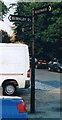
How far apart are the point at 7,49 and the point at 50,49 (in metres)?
30.3

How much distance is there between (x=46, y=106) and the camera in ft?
45.8

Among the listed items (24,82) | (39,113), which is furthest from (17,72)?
(39,113)

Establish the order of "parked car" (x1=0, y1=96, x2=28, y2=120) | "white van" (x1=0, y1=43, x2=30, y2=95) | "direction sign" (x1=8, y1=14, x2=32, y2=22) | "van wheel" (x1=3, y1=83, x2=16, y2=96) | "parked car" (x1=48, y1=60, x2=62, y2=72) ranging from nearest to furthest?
"parked car" (x1=0, y1=96, x2=28, y2=120), "direction sign" (x1=8, y1=14, x2=32, y2=22), "white van" (x1=0, y1=43, x2=30, y2=95), "van wheel" (x1=3, y1=83, x2=16, y2=96), "parked car" (x1=48, y1=60, x2=62, y2=72)

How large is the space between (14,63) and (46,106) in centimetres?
371

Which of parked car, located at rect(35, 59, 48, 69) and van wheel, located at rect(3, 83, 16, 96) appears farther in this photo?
parked car, located at rect(35, 59, 48, 69)

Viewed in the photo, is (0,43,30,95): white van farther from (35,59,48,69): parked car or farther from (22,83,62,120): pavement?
(35,59,48,69): parked car

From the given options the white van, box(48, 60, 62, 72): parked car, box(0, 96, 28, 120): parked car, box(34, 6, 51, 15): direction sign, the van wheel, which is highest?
box(34, 6, 51, 15): direction sign

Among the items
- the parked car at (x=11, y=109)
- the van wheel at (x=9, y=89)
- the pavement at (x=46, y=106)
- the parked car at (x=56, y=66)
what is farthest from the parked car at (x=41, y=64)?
the parked car at (x=11, y=109)

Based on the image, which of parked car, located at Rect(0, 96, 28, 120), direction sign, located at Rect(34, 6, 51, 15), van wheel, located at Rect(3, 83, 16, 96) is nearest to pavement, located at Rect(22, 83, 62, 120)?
van wheel, located at Rect(3, 83, 16, 96)

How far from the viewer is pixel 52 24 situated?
45.3 meters

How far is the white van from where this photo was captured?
17.0 m

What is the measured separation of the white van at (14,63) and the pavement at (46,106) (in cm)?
106

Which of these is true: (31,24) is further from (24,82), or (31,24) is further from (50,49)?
(50,49)

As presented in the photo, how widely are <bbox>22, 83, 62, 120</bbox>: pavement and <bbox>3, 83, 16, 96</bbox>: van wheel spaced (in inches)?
24.9
